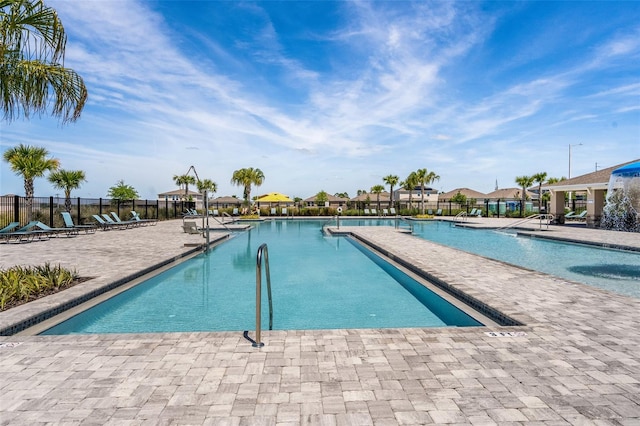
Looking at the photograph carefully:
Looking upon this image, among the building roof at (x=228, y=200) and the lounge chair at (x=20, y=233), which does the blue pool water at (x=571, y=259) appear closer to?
the lounge chair at (x=20, y=233)

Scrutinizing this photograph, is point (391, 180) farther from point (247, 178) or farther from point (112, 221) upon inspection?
point (112, 221)

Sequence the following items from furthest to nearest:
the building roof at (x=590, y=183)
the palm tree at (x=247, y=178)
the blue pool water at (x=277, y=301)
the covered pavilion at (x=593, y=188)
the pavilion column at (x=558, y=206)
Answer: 1. the palm tree at (x=247, y=178)
2. the pavilion column at (x=558, y=206)
3. the covered pavilion at (x=593, y=188)
4. the building roof at (x=590, y=183)
5. the blue pool water at (x=277, y=301)

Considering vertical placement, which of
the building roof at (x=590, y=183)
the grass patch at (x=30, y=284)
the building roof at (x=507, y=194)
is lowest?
the grass patch at (x=30, y=284)

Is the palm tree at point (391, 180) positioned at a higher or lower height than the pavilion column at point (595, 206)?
higher

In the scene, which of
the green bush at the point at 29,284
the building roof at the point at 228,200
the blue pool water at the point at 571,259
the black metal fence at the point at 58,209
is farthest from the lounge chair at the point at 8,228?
the building roof at the point at 228,200

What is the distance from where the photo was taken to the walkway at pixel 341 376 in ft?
7.22

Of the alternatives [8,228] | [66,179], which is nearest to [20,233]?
[8,228]

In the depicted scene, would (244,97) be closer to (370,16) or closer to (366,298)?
(370,16)

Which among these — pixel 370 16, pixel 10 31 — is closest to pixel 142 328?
pixel 10 31

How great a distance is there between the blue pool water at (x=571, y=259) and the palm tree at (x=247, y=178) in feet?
78.9

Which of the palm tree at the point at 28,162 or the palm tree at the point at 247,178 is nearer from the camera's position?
the palm tree at the point at 28,162

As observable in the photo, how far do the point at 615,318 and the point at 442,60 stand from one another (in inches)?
523

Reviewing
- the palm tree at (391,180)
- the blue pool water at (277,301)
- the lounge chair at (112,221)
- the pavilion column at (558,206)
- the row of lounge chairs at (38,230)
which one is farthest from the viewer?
the palm tree at (391,180)

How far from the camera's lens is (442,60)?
1462 centimetres
